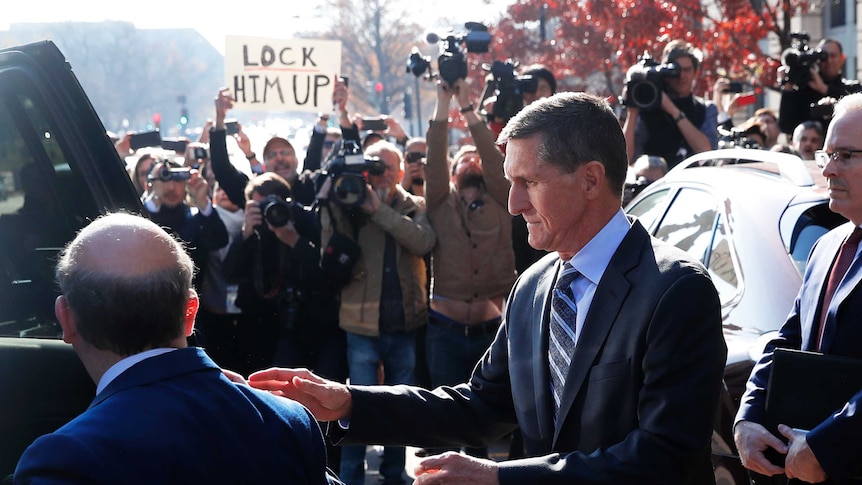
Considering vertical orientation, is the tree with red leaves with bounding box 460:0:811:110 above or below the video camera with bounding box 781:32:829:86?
above

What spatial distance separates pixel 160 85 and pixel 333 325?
103 feet

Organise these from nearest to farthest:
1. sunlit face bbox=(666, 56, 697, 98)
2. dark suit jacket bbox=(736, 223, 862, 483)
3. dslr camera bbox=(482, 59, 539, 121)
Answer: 1. dark suit jacket bbox=(736, 223, 862, 483)
2. dslr camera bbox=(482, 59, 539, 121)
3. sunlit face bbox=(666, 56, 697, 98)

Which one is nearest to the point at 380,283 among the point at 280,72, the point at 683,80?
the point at 683,80

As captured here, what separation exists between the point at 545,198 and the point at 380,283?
4.35 meters

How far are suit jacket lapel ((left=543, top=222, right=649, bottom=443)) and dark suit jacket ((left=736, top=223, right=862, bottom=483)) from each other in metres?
0.92

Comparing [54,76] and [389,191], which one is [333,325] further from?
[54,76]

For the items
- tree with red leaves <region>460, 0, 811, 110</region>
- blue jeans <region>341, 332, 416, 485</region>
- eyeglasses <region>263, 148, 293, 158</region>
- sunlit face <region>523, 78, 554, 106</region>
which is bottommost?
blue jeans <region>341, 332, 416, 485</region>

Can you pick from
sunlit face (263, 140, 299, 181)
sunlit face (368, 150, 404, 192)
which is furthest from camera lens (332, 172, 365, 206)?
sunlit face (263, 140, 299, 181)

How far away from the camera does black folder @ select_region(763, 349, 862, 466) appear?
3.37 metres

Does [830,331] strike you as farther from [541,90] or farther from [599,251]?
[541,90]

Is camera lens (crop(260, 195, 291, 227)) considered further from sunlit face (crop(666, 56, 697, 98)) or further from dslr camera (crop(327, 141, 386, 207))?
sunlit face (crop(666, 56, 697, 98))

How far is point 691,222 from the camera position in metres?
5.17

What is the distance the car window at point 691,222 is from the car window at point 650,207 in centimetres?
13

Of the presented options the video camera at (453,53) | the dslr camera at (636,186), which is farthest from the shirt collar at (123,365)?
the dslr camera at (636,186)
